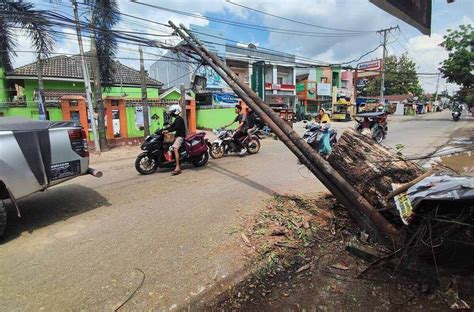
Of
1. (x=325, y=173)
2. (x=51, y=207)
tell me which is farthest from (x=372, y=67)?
(x=51, y=207)

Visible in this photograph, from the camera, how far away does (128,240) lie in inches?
163

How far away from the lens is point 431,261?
10.6 ft

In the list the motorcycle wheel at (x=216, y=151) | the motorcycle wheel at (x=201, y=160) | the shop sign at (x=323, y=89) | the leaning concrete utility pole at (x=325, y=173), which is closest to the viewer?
the leaning concrete utility pole at (x=325, y=173)

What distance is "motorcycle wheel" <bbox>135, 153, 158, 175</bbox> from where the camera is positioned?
305 inches

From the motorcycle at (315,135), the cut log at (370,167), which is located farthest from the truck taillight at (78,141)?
the motorcycle at (315,135)

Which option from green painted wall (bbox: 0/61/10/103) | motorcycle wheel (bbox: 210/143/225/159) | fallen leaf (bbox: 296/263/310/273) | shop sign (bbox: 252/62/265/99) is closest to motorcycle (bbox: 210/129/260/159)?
motorcycle wheel (bbox: 210/143/225/159)

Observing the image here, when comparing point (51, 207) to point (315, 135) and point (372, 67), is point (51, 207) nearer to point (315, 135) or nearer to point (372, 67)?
point (315, 135)

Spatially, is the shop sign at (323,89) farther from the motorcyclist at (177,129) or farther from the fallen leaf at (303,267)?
the fallen leaf at (303,267)

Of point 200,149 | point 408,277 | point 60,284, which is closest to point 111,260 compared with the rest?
point 60,284

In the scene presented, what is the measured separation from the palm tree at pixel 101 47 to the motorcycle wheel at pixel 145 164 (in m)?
6.52

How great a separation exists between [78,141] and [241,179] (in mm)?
3693

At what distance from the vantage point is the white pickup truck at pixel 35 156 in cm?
414

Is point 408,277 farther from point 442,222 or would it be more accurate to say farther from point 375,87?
point 375,87

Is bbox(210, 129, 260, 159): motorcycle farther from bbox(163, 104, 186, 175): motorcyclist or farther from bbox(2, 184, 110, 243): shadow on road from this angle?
bbox(2, 184, 110, 243): shadow on road
